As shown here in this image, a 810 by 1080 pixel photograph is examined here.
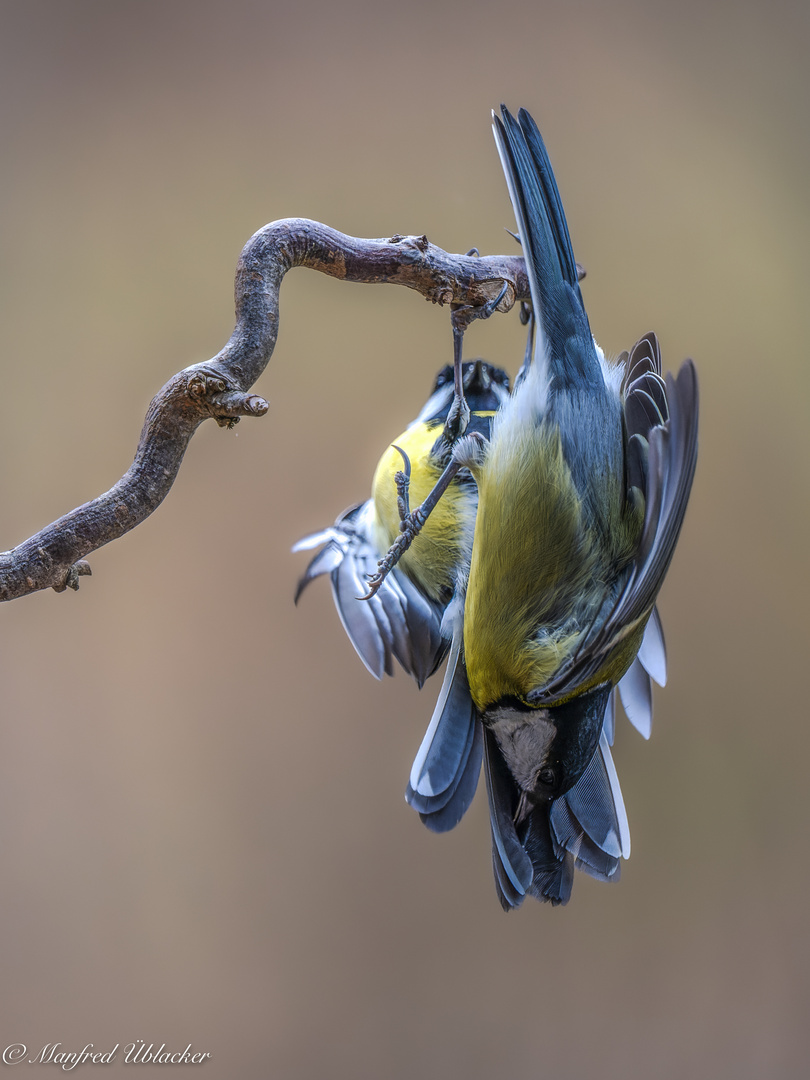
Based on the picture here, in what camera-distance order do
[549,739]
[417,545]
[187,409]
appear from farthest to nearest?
[417,545], [549,739], [187,409]

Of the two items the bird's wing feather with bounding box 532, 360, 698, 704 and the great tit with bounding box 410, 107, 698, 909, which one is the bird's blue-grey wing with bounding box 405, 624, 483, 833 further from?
the bird's wing feather with bounding box 532, 360, 698, 704

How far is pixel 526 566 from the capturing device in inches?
25.3

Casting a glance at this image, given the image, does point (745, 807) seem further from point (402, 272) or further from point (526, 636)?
point (402, 272)

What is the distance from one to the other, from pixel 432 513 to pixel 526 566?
16 centimetres

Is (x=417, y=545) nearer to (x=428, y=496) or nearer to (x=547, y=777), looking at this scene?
(x=428, y=496)

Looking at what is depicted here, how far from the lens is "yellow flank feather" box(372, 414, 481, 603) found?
755 mm

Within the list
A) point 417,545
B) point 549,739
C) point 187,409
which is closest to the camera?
point 187,409

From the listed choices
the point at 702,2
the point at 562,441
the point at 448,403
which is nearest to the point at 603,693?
the point at 562,441

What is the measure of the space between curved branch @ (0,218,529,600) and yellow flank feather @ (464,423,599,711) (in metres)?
0.21

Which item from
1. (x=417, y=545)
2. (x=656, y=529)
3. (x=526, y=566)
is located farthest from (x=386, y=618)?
(x=656, y=529)

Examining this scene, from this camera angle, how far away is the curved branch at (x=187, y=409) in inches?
19.2

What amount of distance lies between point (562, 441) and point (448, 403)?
0.65ft

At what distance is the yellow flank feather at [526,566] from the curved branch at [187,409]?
215 millimetres

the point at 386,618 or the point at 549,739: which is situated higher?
the point at 386,618
